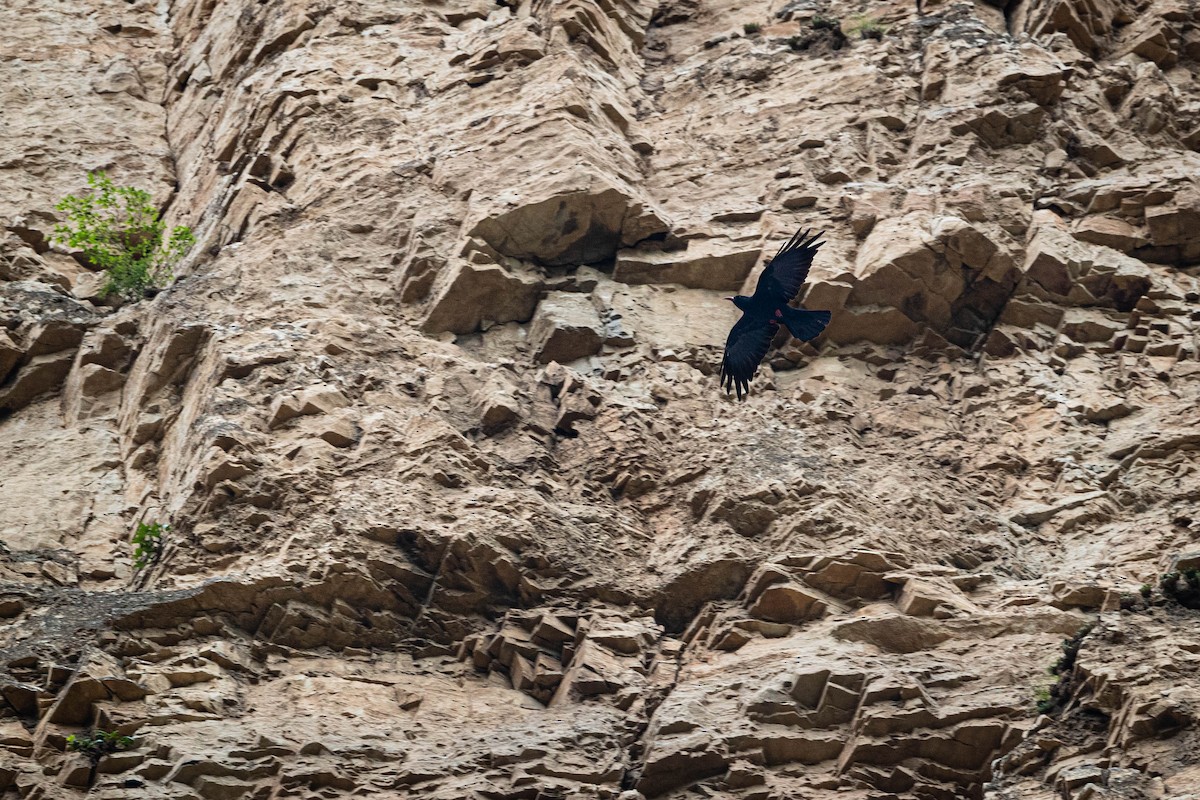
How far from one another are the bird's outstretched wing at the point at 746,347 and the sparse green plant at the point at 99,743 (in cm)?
603

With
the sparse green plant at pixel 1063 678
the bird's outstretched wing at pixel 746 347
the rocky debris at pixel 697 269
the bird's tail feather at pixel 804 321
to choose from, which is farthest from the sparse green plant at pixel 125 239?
the sparse green plant at pixel 1063 678

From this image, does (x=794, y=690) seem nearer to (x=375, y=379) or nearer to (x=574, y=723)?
(x=574, y=723)

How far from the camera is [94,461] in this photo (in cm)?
1521

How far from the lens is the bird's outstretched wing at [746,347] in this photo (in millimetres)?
14437

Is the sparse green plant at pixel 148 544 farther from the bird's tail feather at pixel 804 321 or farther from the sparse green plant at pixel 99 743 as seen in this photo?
the bird's tail feather at pixel 804 321

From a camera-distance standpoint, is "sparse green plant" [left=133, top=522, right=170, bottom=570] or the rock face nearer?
the rock face

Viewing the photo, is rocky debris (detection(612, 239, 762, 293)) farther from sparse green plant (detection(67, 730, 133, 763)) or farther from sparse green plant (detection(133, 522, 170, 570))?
sparse green plant (detection(67, 730, 133, 763))

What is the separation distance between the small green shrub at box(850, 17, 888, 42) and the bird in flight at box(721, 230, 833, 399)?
4429 mm

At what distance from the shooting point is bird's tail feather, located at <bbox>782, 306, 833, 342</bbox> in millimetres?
14227

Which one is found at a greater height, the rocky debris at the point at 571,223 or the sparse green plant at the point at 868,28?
the sparse green plant at the point at 868,28

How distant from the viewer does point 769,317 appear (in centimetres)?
1435

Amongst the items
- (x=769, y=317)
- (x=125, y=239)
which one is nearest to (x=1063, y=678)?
(x=769, y=317)

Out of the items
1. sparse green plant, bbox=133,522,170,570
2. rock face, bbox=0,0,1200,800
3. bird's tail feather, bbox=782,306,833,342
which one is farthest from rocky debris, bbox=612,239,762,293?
sparse green plant, bbox=133,522,170,570

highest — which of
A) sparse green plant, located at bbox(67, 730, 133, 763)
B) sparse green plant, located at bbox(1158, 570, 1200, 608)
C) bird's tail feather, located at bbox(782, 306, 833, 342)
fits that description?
bird's tail feather, located at bbox(782, 306, 833, 342)
